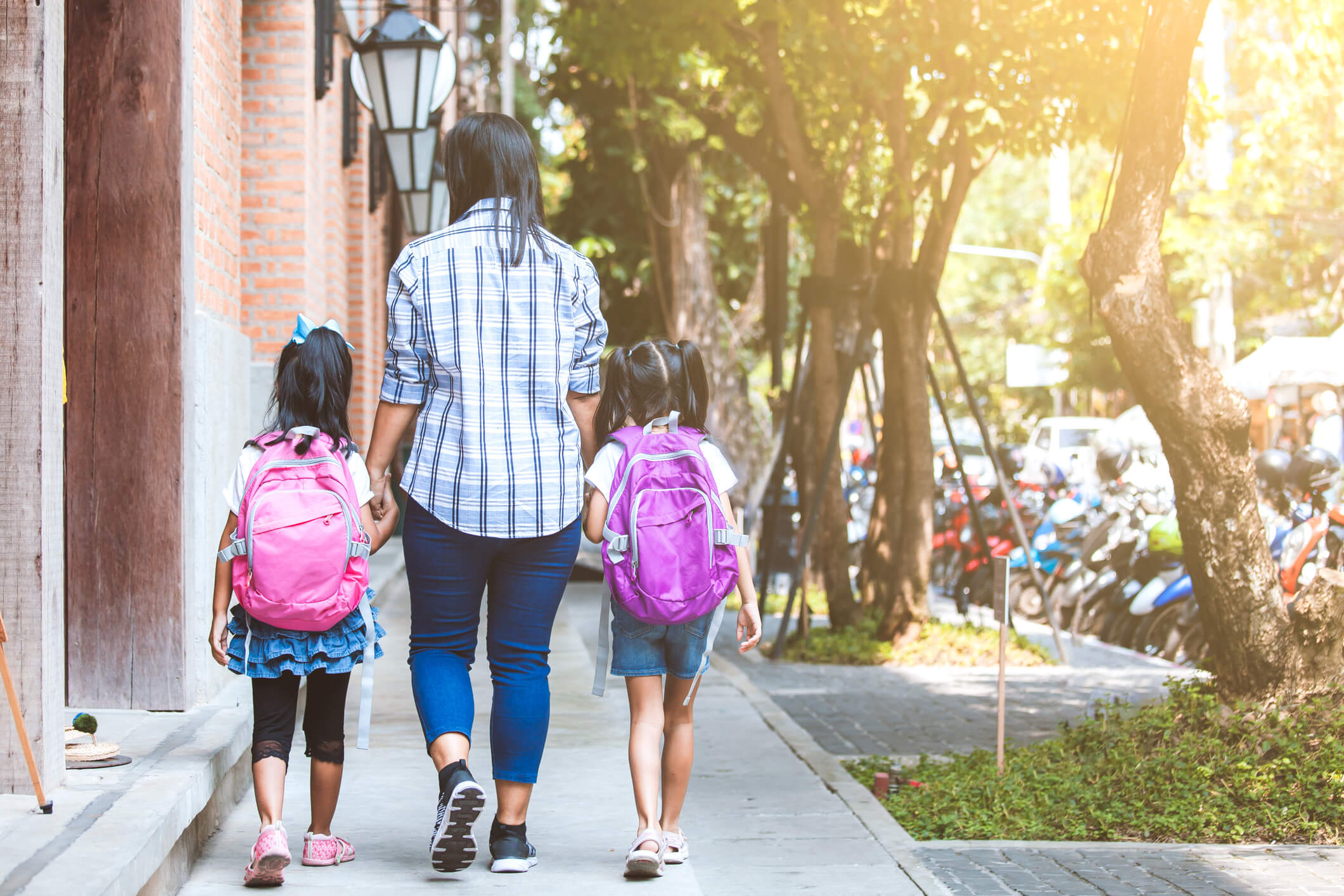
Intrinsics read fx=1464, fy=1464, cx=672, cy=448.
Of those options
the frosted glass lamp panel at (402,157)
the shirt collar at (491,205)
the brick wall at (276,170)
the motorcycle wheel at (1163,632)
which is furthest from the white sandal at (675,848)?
the motorcycle wheel at (1163,632)

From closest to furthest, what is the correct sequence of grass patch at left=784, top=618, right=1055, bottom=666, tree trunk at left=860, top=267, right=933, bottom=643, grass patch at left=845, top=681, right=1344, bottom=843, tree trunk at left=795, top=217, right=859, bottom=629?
grass patch at left=845, top=681, right=1344, bottom=843
grass patch at left=784, top=618, right=1055, bottom=666
tree trunk at left=860, top=267, right=933, bottom=643
tree trunk at left=795, top=217, right=859, bottom=629

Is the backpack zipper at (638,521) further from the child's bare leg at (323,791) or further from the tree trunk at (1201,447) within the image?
the tree trunk at (1201,447)

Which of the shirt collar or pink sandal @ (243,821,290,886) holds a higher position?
the shirt collar

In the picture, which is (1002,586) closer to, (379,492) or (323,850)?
(379,492)

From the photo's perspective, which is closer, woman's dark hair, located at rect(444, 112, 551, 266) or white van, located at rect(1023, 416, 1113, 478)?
woman's dark hair, located at rect(444, 112, 551, 266)

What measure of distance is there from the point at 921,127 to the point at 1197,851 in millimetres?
7224

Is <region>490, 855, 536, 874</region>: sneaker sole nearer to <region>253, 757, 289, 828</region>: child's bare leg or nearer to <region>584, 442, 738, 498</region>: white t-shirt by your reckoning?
<region>253, 757, 289, 828</region>: child's bare leg

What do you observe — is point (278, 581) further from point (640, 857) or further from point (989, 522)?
point (989, 522)

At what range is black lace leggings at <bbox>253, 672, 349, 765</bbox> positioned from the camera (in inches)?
161

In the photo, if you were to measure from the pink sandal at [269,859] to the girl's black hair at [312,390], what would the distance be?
1.07m

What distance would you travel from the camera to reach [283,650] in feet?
13.2

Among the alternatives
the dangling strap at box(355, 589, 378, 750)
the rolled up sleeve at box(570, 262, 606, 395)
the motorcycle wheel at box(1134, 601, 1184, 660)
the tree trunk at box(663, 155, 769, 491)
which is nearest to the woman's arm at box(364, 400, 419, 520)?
the dangling strap at box(355, 589, 378, 750)

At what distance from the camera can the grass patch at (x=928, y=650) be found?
1030 cm

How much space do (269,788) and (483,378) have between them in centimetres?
128
